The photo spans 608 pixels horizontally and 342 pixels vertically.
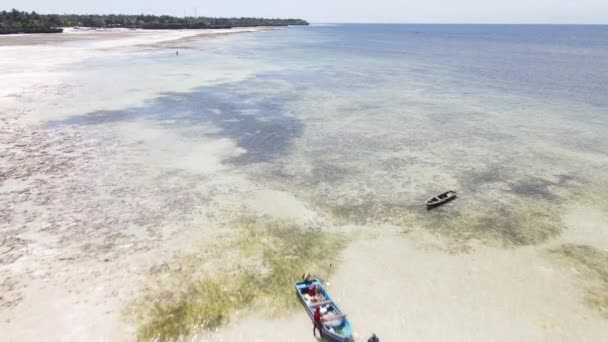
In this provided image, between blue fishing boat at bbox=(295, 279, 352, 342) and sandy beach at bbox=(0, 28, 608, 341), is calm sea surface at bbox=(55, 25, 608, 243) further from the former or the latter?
blue fishing boat at bbox=(295, 279, 352, 342)

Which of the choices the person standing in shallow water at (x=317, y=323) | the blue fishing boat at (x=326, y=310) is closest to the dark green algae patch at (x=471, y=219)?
the blue fishing boat at (x=326, y=310)

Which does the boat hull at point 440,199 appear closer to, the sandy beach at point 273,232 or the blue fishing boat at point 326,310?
the sandy beach at point 273,232

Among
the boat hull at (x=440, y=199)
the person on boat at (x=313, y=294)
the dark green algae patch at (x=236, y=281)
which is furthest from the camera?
the boat hull at (x=440, y=199)

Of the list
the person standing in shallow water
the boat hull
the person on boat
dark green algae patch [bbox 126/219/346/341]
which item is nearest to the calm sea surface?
the boat hull

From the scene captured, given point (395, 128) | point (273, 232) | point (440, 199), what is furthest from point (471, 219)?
point (395, 128)

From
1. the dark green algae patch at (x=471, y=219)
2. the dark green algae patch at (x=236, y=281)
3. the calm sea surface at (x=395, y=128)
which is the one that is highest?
the calm sea surface at (x=395, y=128)

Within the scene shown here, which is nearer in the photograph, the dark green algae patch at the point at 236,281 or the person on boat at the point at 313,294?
the dark green algae patch at the point at 236,281
